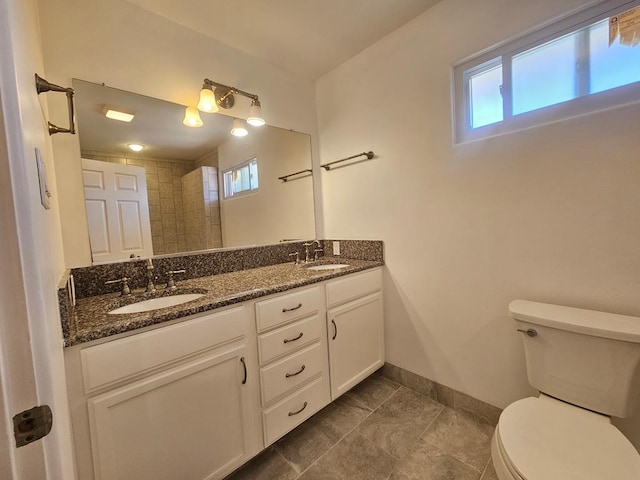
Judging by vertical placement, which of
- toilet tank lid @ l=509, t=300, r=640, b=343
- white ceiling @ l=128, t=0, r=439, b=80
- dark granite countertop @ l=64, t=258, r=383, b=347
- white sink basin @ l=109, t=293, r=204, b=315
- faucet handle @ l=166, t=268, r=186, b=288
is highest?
white ceiling @ l=128, t=0, r=439, b=80

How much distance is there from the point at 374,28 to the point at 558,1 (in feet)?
3.03

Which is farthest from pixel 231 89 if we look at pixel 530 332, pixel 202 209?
pixel 530 332

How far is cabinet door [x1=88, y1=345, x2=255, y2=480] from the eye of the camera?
3.10ft

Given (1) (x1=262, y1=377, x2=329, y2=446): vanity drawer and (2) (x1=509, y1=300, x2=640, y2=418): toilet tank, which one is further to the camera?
(1) (x1=262, y1=377, x2=329, y2=446): vanity drawer

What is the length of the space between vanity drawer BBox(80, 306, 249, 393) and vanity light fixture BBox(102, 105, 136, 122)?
115cm

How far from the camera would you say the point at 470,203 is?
156 cm

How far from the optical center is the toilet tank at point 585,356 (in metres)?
1.02

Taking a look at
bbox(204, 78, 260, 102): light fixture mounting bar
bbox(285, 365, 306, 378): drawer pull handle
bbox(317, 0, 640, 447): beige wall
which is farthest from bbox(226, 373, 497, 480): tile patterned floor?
bbox(204, 78, 260, 102): light fixture mounting bar

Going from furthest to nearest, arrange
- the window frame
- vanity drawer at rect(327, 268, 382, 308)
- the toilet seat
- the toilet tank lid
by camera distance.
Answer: the window frame → vanity drawer at rect(327, 268, 382, 308) → the toilet tank lid → the toilet seat

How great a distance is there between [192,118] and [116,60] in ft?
1.37

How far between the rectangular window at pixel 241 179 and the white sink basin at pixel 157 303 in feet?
2.33

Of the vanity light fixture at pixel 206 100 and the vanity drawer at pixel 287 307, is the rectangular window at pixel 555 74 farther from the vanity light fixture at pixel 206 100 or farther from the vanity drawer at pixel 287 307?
the vanity light fixture at pixel 206 100

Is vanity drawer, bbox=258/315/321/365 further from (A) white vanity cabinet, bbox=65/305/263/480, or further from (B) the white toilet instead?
(B) the white toilet

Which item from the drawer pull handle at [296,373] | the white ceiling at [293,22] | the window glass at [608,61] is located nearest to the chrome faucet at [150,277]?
the drawer pull handle at [296,373]
